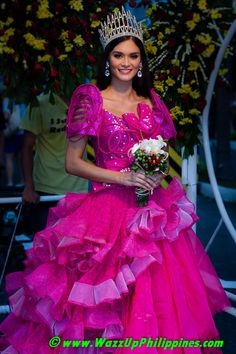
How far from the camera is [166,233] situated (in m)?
4.07

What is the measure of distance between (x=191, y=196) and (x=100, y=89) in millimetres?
1425

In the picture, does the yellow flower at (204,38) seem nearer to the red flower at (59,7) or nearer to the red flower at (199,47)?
the red flower at (199,47)

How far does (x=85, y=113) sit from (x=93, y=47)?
132cm

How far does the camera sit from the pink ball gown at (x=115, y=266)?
3.88 metres

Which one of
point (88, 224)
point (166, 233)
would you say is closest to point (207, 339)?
point (166, 233)

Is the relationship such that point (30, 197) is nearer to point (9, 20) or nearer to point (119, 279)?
point (9, 20)

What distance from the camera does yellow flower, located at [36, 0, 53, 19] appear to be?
5281 mm

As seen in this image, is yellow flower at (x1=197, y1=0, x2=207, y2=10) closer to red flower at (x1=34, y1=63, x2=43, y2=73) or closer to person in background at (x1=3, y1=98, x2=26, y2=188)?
red flower at (x1=34, y1=63, x2=43, y2=73)

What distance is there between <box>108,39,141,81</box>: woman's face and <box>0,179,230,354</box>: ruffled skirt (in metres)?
0.61

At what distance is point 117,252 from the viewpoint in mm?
3996

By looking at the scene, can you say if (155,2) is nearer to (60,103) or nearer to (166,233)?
(60,103)

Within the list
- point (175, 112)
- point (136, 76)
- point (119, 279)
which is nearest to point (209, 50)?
point (175, 112)

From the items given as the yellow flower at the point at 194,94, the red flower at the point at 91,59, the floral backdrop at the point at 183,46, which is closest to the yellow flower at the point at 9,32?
the red flower at the point at 91,59

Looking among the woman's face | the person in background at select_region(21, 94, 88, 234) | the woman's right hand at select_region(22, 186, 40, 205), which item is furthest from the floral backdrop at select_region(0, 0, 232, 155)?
the woman's face
